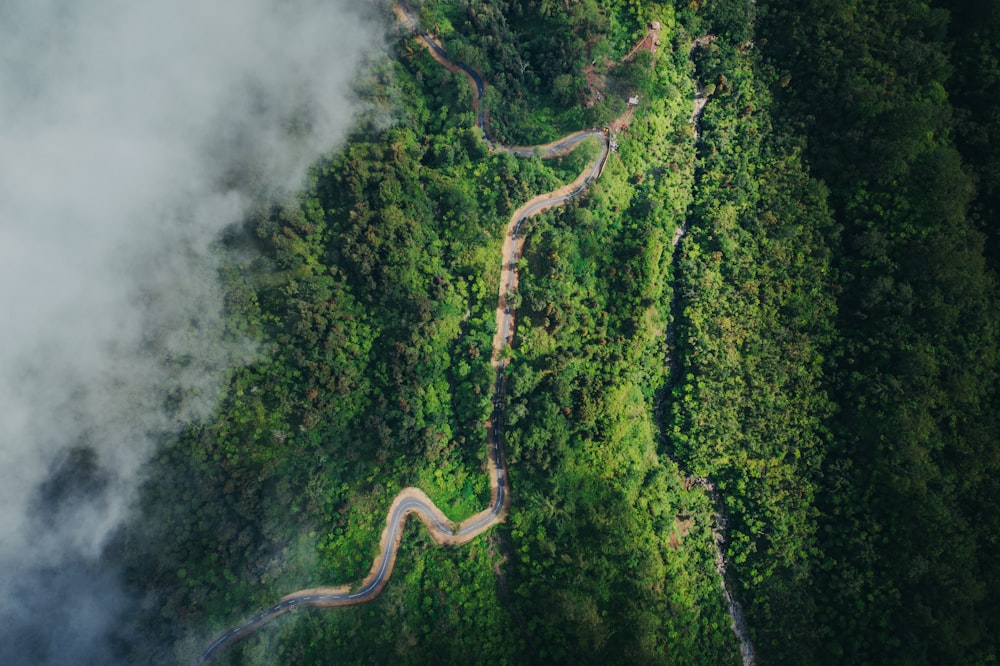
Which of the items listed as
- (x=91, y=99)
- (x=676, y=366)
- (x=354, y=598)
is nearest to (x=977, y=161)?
(x=676, y=366)

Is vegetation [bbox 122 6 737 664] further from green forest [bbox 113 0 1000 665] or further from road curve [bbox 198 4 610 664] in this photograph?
road curve [bbox 198 4 610 664]

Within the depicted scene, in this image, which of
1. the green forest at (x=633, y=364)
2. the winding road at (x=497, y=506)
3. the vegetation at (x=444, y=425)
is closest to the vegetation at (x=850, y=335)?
the green forest at (x=633, y=364)

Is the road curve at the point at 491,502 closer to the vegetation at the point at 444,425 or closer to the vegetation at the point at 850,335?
the vegetation at the point at 444,425

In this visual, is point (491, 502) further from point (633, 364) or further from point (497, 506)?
point (633, 364)

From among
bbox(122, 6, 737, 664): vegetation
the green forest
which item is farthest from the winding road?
bbox(122, 6, 737, 664): vegetation

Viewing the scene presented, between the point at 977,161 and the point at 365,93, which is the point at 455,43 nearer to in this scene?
the point at 365,93

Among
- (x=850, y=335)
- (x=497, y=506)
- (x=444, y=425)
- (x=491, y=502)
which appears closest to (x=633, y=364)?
(x=497, y=506)
